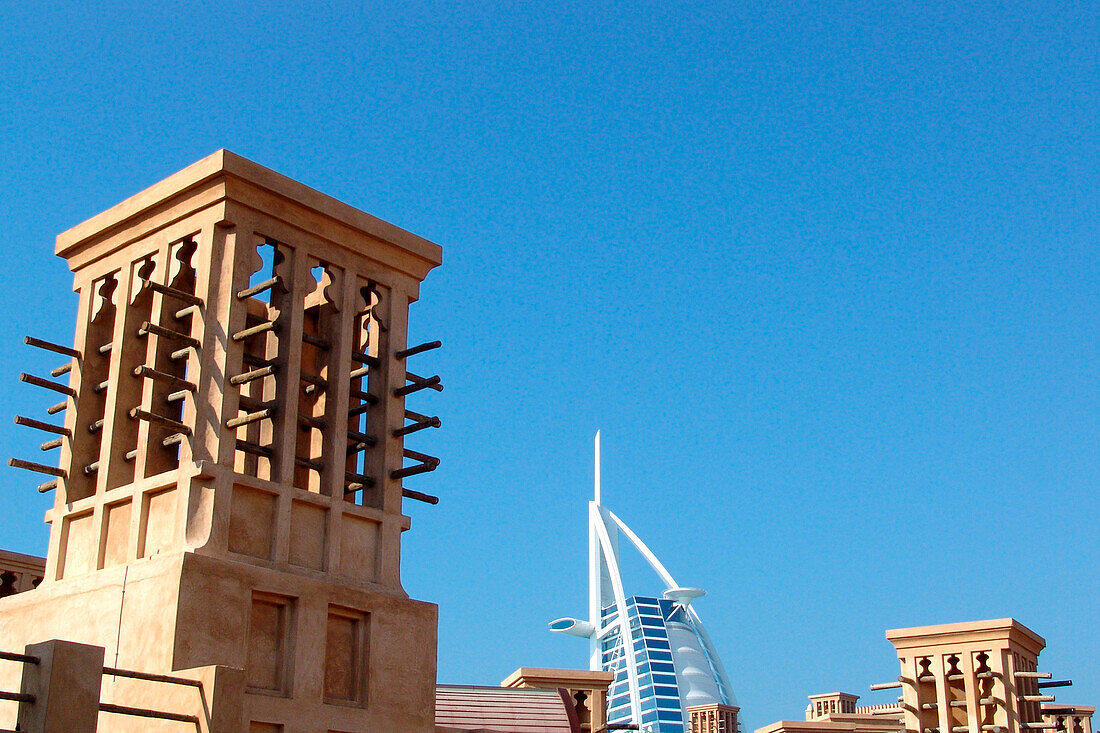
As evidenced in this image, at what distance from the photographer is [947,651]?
20.7 m

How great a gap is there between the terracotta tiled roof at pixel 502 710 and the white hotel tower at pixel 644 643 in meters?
117

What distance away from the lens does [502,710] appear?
15.6 meters

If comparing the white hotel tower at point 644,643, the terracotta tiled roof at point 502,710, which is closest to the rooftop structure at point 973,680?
the terracotta tiled roof at point 502,710

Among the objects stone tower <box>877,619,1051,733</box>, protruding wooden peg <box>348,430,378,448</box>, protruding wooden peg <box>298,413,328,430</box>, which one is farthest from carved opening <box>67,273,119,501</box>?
stone tower <box>877,619,1051,733</box>

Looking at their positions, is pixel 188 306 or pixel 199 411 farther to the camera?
pixel 188 306

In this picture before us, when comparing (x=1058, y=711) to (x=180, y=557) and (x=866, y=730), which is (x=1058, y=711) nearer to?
(x=866, y=730)

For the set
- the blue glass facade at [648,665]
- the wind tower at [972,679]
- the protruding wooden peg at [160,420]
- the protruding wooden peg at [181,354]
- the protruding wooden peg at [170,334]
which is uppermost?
the blue glass facade at [648,665]

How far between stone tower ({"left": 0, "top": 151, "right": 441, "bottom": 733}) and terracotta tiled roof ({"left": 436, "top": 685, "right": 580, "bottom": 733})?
1704 millimetres

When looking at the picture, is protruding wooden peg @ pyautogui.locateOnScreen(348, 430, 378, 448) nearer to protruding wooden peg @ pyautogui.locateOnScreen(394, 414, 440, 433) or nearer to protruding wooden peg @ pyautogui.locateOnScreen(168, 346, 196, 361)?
protruding wooden peg @ pyautogui.locateOnScreen(394, 414, 440, 433)

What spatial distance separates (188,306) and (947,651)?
13138 millimetres

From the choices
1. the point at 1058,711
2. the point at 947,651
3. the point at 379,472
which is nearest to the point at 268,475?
the point at 379,472

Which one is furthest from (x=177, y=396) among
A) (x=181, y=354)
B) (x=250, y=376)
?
(x=250, y=376)

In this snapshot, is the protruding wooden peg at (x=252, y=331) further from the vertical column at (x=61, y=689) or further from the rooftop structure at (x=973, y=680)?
the rooftop structure at (x=973, y=680)

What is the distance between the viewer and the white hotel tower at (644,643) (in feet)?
443
